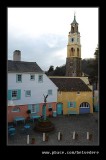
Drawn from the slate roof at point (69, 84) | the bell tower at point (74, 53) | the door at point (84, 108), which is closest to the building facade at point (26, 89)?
the slate roof at point (69, 84)

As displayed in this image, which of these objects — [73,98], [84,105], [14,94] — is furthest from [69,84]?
[14,94]

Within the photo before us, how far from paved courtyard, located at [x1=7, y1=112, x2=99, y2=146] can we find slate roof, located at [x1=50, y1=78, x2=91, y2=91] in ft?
12.0

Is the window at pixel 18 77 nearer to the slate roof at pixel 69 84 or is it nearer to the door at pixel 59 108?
the slate roof at pixel 69 84

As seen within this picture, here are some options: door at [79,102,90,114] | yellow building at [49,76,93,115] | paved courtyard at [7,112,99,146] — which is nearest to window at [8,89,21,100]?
paved courtyard at [7,112,99,146]

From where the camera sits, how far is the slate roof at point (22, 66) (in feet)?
72.5

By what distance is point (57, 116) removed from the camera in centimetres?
2428

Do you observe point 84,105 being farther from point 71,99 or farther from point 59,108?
point 59,108

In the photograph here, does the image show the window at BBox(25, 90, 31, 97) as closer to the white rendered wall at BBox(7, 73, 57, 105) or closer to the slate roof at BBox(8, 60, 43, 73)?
the white rendered wall at BBox(7, 73, 57, 105)

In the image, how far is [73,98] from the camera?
2545 cm

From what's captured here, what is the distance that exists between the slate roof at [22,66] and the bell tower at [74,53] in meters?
19.1

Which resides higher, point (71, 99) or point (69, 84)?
point (69, 84)

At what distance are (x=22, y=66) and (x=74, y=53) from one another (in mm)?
21874

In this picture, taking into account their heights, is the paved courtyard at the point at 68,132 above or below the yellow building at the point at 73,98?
below
